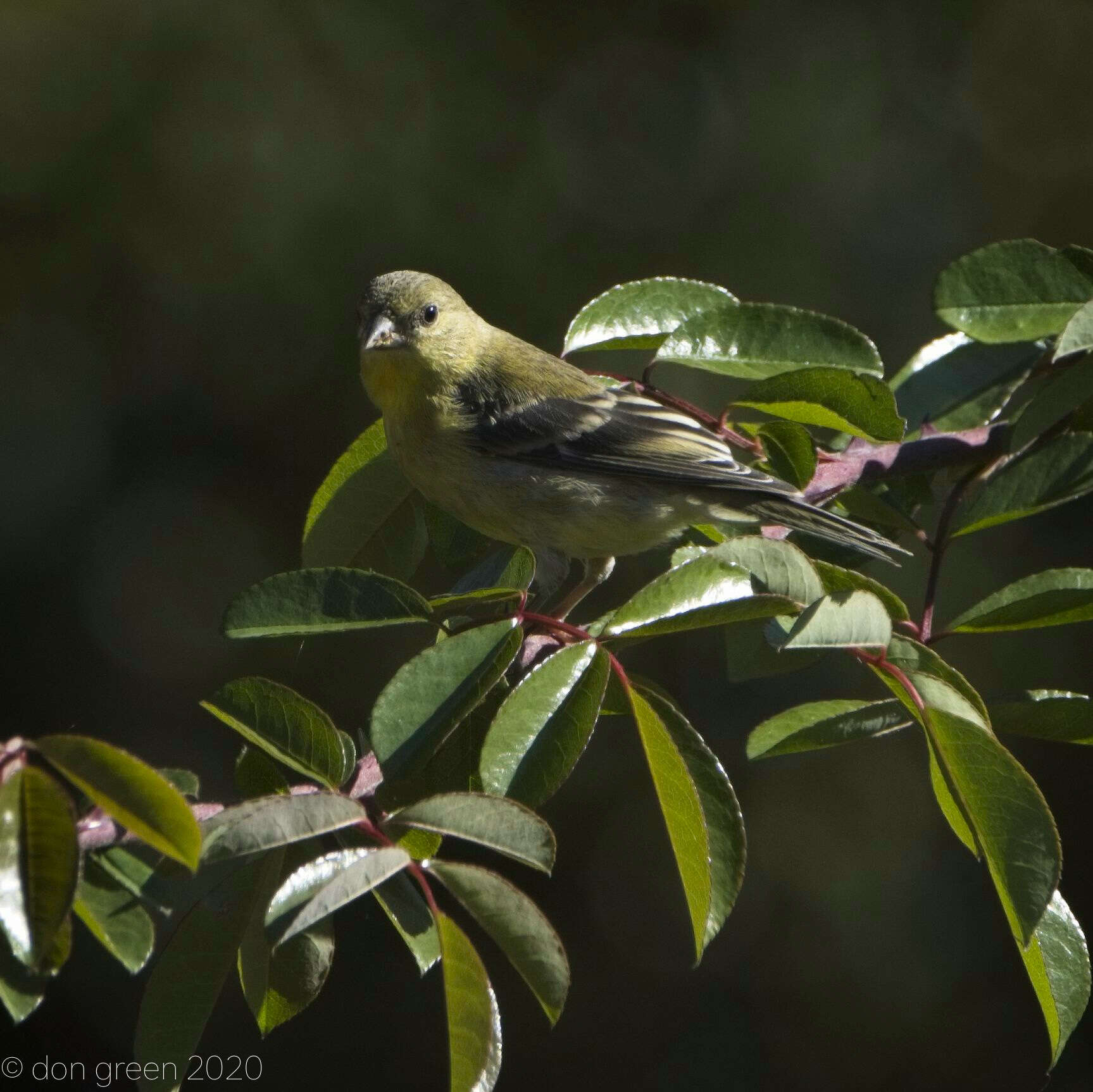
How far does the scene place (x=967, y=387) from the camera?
2877mm

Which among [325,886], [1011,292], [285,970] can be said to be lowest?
[285,970]

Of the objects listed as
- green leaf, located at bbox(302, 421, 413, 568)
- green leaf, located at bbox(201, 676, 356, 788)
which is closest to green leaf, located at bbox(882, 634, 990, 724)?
green leaf, located at bbox(201, 676, 356, 788)

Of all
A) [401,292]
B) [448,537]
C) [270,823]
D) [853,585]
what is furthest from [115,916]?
[401,292]

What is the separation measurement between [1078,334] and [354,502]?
5.16ft

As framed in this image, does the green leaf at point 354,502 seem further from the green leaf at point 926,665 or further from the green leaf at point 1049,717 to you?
the green leaf at point 1049,717

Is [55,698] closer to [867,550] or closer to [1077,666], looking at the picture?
[867,550]

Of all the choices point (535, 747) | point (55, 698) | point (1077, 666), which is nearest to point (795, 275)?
point (1077, 666)

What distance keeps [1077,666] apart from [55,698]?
14.1ft

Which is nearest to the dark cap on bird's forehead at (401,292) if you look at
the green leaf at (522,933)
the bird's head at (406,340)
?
the bird's head at (406,340)

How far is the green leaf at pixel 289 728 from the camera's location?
5.89 ft

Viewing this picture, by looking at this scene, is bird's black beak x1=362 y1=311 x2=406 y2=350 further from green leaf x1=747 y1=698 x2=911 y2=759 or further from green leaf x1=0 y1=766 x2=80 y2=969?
green leaf x1=0 y1=766 x2=80 y2=969

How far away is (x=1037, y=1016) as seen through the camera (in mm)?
5129

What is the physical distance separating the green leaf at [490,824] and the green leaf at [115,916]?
36 centimetres

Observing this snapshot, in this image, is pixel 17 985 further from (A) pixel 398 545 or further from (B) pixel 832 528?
(B) pixel 832 528
